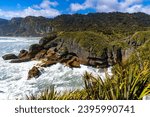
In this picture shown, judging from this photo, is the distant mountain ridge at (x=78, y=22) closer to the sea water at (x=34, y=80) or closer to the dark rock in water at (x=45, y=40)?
the dark rock in water at (x=45, y=40)

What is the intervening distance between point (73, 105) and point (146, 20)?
136560 millimetres

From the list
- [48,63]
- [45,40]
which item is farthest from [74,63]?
[45,40]

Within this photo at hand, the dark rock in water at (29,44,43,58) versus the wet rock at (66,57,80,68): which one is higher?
the dark rock in water at (29,44,43,58)

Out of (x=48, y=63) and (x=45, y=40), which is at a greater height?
(x=45, y=40)

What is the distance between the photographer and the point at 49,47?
62.1 m

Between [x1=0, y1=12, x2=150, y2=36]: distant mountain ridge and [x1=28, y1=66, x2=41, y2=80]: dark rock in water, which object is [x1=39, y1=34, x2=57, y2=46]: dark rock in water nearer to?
[x1=28, y1=66, x2=41, y2=80]: dark rock in water

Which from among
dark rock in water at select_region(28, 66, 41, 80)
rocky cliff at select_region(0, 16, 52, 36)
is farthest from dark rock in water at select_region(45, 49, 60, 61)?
rocky cliff at select_region(0, 16, 52, 36)

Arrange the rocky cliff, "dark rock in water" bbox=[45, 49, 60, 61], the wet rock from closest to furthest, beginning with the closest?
the wet rock < "dark rock in water" bbox=[45, 49, 60, 61] < the rocky cliff

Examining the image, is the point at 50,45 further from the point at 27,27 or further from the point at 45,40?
the point at 27,27

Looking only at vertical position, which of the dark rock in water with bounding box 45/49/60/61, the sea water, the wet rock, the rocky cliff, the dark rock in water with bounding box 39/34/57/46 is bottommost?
the rocky cliff

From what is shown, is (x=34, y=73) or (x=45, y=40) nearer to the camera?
(x=34, y=73)

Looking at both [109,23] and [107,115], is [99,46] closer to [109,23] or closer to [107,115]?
[107,115]

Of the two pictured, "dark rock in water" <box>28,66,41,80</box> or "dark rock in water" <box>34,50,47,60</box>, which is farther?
"dark rock in water" <box>34,50,47,60</box>

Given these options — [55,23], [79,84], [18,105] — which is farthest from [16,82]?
[55,23]
